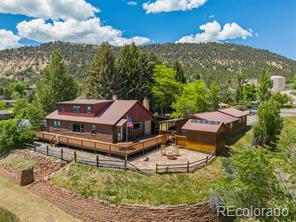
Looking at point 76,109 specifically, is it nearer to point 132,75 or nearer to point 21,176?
point 21,176

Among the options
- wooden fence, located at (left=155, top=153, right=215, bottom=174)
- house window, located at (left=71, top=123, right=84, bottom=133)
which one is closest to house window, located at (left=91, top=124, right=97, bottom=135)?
house window, located at (left=71, top=123, right=84, bottom=133)

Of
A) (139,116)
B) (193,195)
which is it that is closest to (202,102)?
(139,116)

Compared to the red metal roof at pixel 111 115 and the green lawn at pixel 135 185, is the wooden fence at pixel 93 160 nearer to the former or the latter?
the green lawn at pixel 135 185

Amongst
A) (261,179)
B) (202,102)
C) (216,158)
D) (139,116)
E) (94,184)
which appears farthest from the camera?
(202,102)

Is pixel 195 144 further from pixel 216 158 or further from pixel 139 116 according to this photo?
pixel 139 116

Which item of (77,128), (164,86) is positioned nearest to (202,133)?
(77,128)

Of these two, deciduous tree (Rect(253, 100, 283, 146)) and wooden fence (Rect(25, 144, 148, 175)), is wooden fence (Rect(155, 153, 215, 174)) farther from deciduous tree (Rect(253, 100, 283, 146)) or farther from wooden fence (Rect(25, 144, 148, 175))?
deciduous tree (Rect(253, 100, 283, 146))
